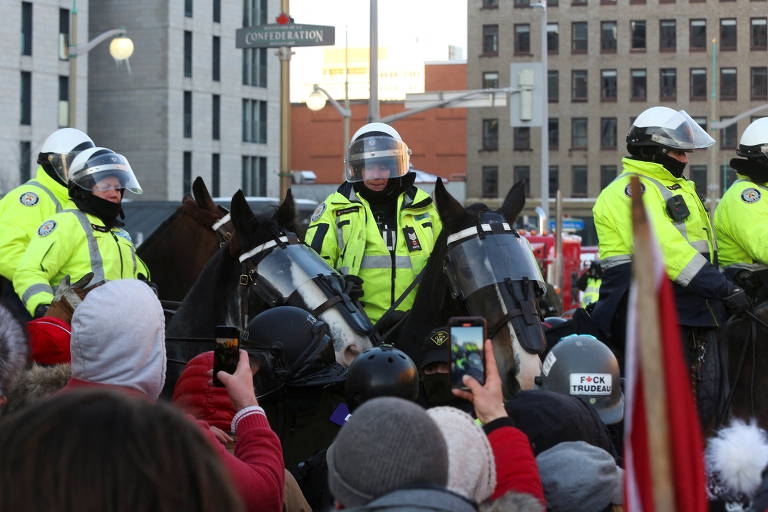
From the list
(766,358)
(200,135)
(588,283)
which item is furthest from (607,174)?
(766,358)

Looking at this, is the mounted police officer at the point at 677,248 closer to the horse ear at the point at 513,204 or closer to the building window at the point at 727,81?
the horse ear at the point at 513,204

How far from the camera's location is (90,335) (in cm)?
368

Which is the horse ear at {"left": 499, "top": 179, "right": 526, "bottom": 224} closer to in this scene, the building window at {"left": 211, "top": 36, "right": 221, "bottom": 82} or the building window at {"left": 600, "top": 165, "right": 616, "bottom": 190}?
the building window at {"left": 211, "top": 36, "right": 221, "bottom": 82}

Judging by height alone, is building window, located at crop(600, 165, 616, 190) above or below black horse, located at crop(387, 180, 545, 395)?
above

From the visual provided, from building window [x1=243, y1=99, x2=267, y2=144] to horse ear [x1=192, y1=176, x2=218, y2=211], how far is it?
2256 inches

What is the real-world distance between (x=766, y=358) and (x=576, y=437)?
11.9 ft

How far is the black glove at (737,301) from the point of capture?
22.8ft

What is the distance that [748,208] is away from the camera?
299 inches

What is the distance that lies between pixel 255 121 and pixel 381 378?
61.8m

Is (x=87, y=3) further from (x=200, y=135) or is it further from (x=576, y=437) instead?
(x=576, y=437)

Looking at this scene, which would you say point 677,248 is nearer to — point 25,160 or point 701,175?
point 25,160

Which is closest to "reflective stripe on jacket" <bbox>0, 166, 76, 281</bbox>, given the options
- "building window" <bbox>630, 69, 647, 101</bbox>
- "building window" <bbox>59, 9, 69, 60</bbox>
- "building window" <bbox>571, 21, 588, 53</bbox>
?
"building window" <bbox>59, 9, 69, 60</bbox>

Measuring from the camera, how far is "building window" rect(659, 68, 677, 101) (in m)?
78.1

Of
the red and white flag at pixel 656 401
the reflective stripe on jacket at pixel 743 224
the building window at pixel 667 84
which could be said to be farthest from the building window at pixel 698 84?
the red and white flag at pixel 656 401
